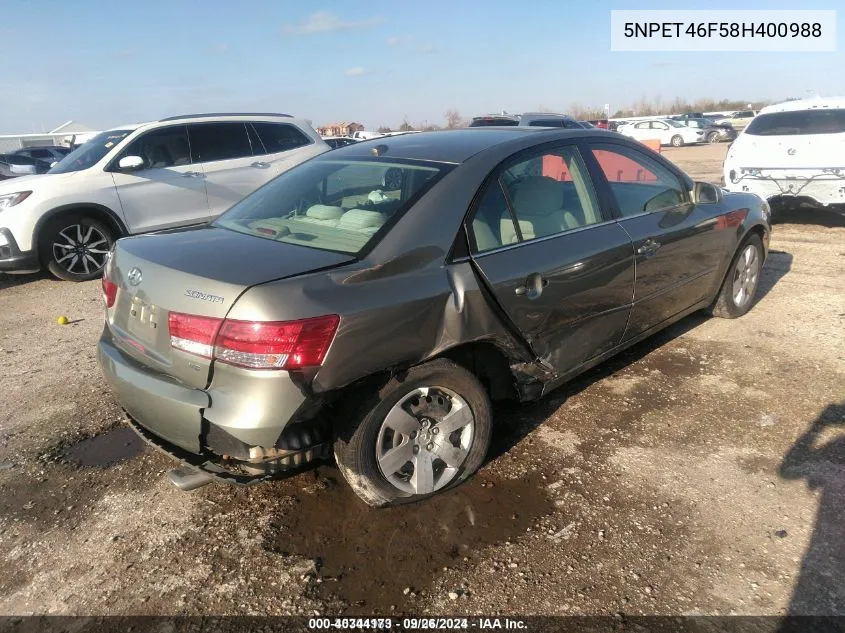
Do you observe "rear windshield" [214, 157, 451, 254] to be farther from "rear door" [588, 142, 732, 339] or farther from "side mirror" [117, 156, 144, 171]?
"side mirror" [117, 156, 144, 171]

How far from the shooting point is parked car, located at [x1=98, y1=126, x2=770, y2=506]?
233 cm

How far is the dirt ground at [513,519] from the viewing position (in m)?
2.35

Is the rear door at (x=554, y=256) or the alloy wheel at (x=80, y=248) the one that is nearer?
the rear door at (x=554, y=256)

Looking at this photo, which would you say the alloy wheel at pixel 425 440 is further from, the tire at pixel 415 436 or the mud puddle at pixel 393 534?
the mud puddle at pixel 393 534

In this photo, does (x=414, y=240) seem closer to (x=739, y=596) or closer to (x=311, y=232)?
(x=311, y=232)

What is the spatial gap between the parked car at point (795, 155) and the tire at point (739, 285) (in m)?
3.51

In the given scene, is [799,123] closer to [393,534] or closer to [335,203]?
[335,203]

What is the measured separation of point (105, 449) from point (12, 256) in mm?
4502

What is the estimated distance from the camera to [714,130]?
32.0 metres

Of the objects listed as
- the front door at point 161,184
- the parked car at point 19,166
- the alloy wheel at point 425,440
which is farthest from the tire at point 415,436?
the parked car at point 19,166

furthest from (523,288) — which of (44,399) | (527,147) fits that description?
(44,399)

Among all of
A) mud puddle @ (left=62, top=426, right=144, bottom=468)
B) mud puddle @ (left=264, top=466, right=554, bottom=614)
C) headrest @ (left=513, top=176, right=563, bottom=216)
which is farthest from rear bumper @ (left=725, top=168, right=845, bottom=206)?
mud puddle @ (left=62, top=426, right=144, bottom=468)

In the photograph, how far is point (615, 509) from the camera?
2.80m

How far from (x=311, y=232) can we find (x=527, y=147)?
1.23m
